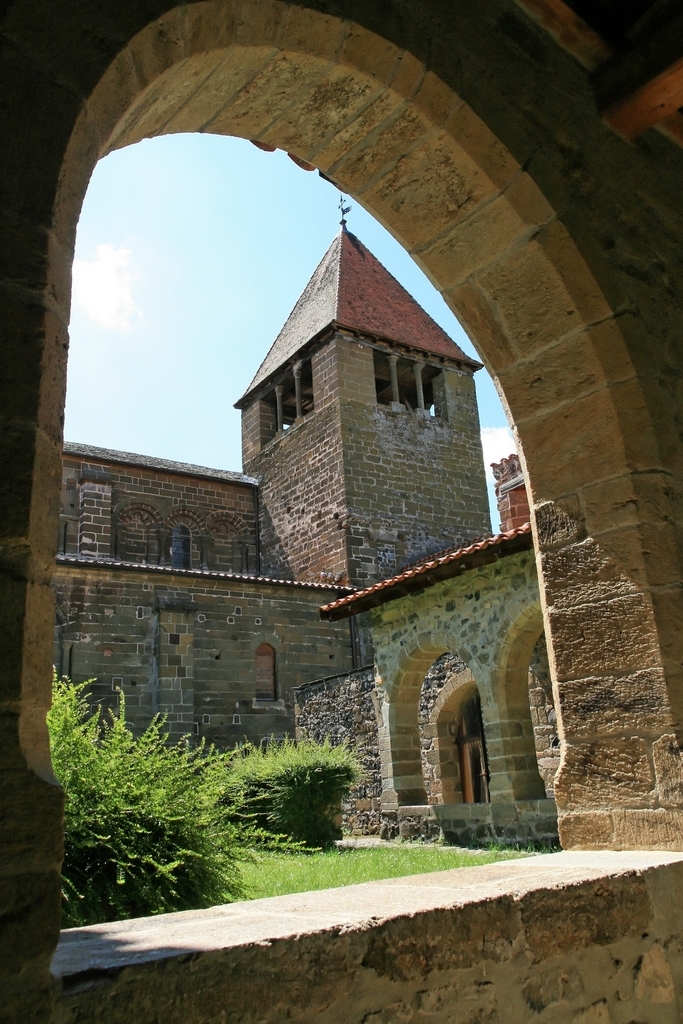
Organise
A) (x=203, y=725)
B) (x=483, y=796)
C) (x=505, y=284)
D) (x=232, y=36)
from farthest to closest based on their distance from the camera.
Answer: (x=203, y=725) → (x=483, y=796) → (x=505, y=284) → (x=232, y=36)

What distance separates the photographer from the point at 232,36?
205 centimetres

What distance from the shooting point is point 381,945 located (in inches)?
56.3

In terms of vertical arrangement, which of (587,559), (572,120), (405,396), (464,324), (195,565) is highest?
(405,396)

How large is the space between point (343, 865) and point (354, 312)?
14972 mm

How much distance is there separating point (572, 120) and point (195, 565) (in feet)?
54.3

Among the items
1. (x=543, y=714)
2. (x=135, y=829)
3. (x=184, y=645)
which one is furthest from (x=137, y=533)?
(x=135, y=829)

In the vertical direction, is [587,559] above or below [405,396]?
below

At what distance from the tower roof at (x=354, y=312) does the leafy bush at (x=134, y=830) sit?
15.4m

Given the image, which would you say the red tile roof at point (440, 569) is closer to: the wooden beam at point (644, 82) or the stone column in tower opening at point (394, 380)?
the wooden beam at point (644, 82)

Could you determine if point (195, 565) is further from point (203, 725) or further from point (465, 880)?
point (465, 880)

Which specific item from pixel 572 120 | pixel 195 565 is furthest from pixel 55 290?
pixel 195 565

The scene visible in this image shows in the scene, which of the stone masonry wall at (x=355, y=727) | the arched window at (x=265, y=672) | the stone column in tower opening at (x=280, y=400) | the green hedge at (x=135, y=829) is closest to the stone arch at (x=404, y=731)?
the stone masonry wall at (x=355, y=727)

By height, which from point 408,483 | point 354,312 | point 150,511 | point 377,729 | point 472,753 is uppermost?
point 354,312

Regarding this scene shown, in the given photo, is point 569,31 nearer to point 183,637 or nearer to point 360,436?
point 183,637
